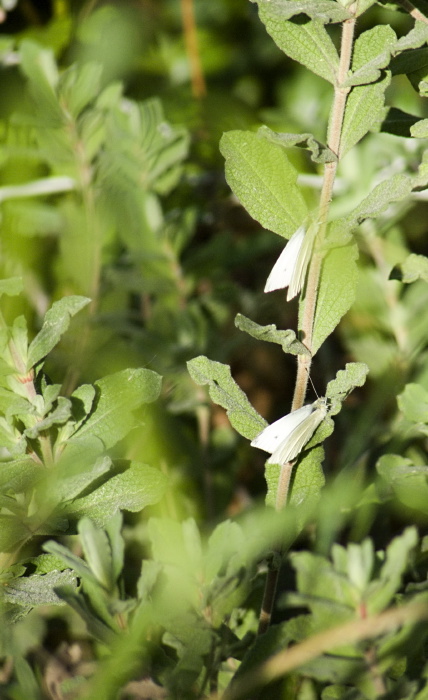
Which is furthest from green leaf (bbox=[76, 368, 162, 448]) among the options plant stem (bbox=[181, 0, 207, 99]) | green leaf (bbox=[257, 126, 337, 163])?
plant stem (bbox=[181, 0, 207, 99])

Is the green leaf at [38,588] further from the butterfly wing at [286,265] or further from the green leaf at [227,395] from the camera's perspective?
the butterfly wing at [286,265]

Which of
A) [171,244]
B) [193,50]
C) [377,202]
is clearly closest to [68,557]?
[377,202]

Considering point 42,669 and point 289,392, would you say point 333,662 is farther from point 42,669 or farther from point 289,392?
point 289,392

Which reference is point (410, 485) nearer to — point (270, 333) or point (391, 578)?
point (391, 578)

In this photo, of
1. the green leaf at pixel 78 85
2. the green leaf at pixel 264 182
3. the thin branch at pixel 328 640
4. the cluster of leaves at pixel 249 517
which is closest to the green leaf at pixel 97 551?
the cluster of leaves at pixel 249 517

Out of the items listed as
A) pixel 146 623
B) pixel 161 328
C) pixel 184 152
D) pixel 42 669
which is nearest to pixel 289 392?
pixel 161 328

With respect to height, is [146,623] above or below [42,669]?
above
